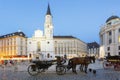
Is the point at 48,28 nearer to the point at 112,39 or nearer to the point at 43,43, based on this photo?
the point at 43,43

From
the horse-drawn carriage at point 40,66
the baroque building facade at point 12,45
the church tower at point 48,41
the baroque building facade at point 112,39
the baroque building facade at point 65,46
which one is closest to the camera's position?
the horse-drawn carriage at point 40,66

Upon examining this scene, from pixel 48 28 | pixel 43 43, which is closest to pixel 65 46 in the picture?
pixel 43 43

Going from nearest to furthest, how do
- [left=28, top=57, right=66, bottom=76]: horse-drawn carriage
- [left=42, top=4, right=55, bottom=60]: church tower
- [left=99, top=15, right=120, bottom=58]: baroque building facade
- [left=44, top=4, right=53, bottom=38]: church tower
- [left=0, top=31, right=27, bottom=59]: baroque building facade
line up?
[left=28, top=57, right=66, bottom=76]: horse-drawn carriage → [left=99, top=15, right=120, bottom=58]: baroque building facade → [left=0, top=31, right=27, bottom=59]: baroque building facade → [left=44, top=4, right=53, bottom=38]: church tower → [left=42, top=4, right=55, bottom=60]: church tower

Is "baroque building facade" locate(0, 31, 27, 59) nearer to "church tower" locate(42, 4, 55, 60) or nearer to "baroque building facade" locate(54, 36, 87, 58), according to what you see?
"church tower" locate(42, 4, 55, 60)

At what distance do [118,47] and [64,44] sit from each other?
79.3 meters

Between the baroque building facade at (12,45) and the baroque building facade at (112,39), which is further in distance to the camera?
the baroque building facade at (12,45)

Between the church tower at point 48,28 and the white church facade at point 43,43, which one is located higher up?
the church tower at point 48,28

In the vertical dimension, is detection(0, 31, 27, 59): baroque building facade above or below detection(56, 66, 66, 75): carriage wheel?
above

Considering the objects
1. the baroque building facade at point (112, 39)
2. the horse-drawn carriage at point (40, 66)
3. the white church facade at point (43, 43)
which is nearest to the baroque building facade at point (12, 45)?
the white church facade at point (43, 43)

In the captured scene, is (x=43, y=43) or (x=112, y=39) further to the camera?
(x=43, y=43)

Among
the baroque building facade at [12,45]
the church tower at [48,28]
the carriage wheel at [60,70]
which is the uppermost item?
the church tower at [48,28]

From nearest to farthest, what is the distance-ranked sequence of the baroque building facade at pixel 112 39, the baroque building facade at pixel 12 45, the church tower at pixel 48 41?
→ the baroque building facade at pixel 112 39, the baroque building facade at pixel 12 45, the church tower at pixel 48 41

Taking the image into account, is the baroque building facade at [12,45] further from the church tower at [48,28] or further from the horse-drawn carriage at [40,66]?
the horse-drawn carriage at [40,66]

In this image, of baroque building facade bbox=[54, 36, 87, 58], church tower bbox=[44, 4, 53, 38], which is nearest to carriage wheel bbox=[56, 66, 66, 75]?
church tower bbox=[44, 4, 53, 38]
